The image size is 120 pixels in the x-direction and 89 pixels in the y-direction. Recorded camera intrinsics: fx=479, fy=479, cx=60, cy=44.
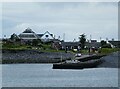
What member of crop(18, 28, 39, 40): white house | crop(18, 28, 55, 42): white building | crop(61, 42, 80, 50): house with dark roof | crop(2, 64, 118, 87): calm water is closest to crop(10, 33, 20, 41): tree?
crop(18, 28, 55, 42): white building

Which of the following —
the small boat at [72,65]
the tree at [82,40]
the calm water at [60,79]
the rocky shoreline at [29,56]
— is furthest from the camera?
the tree at [82,40]

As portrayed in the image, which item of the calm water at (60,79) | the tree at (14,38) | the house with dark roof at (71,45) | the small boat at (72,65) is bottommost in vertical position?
the calm water at (60,79)

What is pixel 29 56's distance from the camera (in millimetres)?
100250

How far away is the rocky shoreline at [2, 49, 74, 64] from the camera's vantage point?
95.4 m

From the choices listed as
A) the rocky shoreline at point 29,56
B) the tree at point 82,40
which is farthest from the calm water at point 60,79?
the tree at point 82,40

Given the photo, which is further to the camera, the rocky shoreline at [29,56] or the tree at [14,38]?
the tree at [14,38]

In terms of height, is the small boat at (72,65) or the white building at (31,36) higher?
the white building at (31,36)

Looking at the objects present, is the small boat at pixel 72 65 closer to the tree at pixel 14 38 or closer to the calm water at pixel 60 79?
the calm water at pixel 60 79

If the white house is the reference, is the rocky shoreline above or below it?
below

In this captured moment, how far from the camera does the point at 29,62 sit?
9562 cm

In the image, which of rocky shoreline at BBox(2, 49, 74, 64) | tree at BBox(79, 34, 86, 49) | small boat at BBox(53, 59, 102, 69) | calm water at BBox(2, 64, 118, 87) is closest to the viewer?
calm water at BBox(2, 64, 118, 87)

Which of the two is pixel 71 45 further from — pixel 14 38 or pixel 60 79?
pixel 60 79

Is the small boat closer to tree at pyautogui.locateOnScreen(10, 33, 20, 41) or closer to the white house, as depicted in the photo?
tree at pyautogui.locateOnScreen(10, 33, 20, 41)

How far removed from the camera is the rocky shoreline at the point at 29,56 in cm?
9538
